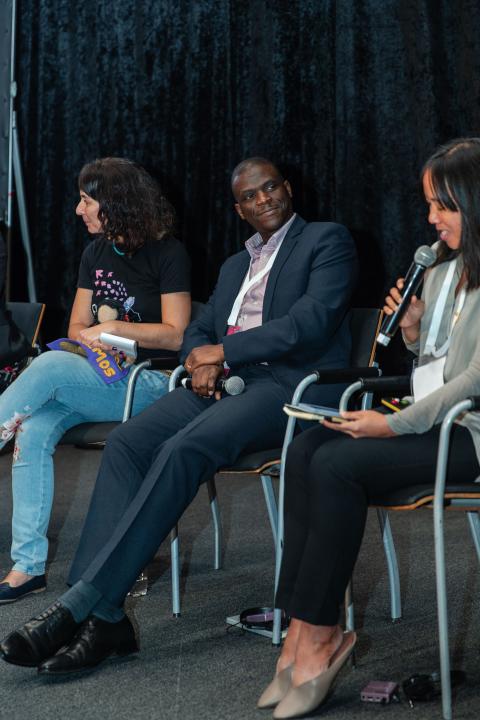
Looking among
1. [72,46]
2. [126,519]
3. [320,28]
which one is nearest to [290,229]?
[126,519]

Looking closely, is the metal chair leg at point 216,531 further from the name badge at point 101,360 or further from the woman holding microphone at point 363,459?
the woman holding microphone at point 363,459

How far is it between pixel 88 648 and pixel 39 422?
838 mm

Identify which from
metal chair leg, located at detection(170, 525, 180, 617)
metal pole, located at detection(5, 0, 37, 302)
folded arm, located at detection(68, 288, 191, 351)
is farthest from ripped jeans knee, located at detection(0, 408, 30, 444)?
metal pole, located at detection(5, 0, 37, 302)

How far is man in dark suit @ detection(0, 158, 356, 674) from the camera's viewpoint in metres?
2.04

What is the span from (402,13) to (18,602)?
2955 millimetres

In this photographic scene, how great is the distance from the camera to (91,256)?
3.10m

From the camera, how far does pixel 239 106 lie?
4.62 m

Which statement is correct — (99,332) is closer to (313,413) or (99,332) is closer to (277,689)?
(313,413)

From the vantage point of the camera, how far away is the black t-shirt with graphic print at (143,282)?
295cm

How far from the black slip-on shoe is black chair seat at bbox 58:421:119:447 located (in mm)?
398

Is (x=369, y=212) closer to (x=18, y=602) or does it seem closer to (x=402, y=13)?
(x=402, y=13)

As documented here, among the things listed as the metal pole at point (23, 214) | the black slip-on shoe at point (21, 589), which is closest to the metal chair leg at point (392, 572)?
the black slip-on shoe at point (21, 589)

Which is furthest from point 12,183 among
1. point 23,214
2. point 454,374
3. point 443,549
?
point 443,549

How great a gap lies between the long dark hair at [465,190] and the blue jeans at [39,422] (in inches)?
46.2
